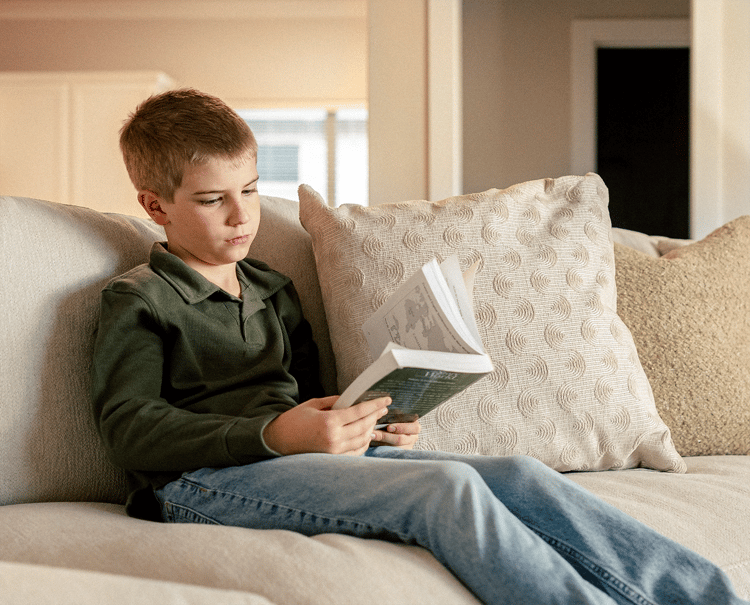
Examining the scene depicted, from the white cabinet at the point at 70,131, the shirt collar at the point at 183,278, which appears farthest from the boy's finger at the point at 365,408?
the white cabinet at the point at 70,131

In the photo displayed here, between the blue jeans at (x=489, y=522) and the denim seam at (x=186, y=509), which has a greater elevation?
the blue jeans at (x=489, y=522)

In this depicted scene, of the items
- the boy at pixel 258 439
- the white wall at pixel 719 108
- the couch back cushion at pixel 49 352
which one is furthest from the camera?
the white wall at pixel 719 108

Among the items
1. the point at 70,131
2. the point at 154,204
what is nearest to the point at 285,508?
the point at 154,204

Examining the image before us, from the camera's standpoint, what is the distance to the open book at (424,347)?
74cm

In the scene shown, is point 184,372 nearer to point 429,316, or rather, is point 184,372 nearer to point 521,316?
point 429,316

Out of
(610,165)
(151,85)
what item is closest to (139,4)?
(151,85)

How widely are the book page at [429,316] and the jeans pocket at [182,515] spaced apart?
0.30 m

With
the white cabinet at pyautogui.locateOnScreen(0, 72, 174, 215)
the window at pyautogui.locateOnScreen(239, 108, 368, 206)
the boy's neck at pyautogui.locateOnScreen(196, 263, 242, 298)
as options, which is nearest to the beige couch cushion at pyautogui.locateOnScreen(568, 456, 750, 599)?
the boy's neck at pyautogui.locateOnScreen(196, 263, 242, 298)

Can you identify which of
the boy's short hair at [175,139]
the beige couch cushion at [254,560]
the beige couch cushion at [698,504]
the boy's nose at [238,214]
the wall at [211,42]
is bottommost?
the beige couch cushion at [698,504]

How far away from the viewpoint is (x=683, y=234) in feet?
12.6

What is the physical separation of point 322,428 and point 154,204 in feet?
1.50

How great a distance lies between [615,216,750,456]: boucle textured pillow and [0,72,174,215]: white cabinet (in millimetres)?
3996

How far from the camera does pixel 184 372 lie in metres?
0.96

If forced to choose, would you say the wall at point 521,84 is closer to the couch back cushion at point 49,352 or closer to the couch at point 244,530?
the couch at point 244,530
